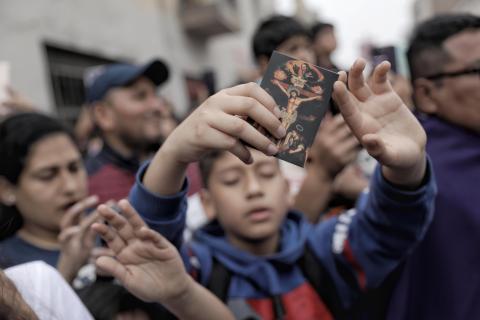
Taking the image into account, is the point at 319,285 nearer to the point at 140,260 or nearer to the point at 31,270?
the point at 140,260

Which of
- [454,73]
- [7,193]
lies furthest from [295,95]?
[7,193]

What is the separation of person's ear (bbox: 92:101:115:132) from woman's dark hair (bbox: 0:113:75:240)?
0.94 meters

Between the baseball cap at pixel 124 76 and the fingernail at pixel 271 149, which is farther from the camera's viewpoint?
the baseball cap at pixel 124 76

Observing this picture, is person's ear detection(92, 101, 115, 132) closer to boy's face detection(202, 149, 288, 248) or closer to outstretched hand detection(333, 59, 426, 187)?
boy's face detection(202, 149, 288, 248)

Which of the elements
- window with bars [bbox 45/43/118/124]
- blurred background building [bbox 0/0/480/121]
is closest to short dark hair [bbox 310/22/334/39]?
blurred background building [bbox 0/0/480/121]

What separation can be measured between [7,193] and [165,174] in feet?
3.19

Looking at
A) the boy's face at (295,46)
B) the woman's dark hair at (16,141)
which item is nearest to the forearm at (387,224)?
the woman's dark hair at (16,141)

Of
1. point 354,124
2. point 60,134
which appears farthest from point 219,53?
point 354,124

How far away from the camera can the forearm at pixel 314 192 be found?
5.98 feet

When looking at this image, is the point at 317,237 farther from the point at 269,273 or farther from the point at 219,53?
the point at 219,53

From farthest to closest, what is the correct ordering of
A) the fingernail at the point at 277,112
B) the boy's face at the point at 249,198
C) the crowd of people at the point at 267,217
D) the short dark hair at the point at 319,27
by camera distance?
the short dark hair at the point at 319,27 < the boy's face at the point at 249,198 < the crowd of people at the point at 267,217 < the fingernail at the point at 277,112

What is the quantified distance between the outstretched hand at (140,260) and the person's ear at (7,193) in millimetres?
817

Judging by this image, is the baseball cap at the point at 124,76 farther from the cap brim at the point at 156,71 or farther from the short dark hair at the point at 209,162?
the short dark hair at the point at 209,162

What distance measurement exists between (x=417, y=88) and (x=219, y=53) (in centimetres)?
1053
